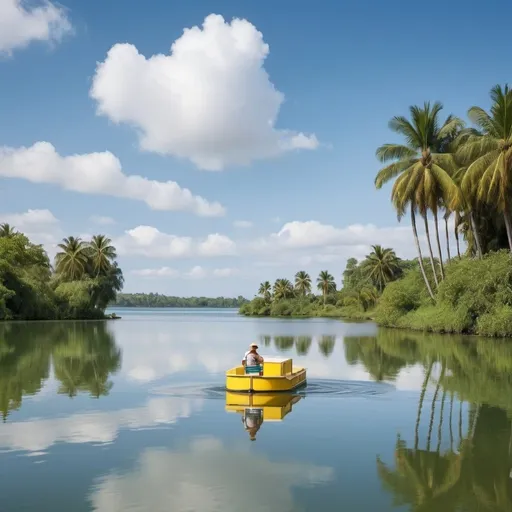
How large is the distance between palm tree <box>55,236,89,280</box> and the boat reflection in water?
72.7m

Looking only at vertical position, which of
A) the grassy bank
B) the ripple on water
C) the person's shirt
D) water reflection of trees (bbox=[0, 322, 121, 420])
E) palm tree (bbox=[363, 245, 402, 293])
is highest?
palm tree (bbox=[363, 245, 402, 293])

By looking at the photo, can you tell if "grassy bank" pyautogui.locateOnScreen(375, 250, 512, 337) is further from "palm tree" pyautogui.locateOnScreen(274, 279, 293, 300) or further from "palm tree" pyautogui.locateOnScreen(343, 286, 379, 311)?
"palm tree" pyautogui.locateOnScreen(274, 279, 293, 300)

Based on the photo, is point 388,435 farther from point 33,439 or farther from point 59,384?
point 59,384

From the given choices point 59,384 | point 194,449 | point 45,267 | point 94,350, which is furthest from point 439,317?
point 45,267

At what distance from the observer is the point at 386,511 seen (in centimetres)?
735

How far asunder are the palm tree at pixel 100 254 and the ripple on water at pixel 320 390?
7238cm

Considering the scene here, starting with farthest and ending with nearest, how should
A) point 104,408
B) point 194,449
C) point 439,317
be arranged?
point 439,317 < point 104,408 < point 194,449

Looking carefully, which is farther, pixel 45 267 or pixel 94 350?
pixel 45 267

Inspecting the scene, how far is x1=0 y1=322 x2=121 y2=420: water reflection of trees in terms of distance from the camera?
16.9 m

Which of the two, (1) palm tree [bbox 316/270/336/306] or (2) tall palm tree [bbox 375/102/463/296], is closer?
(2) tall palm tree [bbox 375/102/463/296]

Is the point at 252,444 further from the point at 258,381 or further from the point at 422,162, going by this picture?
the point at 422,162

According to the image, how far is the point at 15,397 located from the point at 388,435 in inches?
366

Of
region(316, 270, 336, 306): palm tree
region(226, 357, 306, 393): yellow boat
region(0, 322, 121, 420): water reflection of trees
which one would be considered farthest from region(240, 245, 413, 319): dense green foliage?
region(226, 357, 306, 393): yellow boat

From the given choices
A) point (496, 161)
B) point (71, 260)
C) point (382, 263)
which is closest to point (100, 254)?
point (71, 260)
